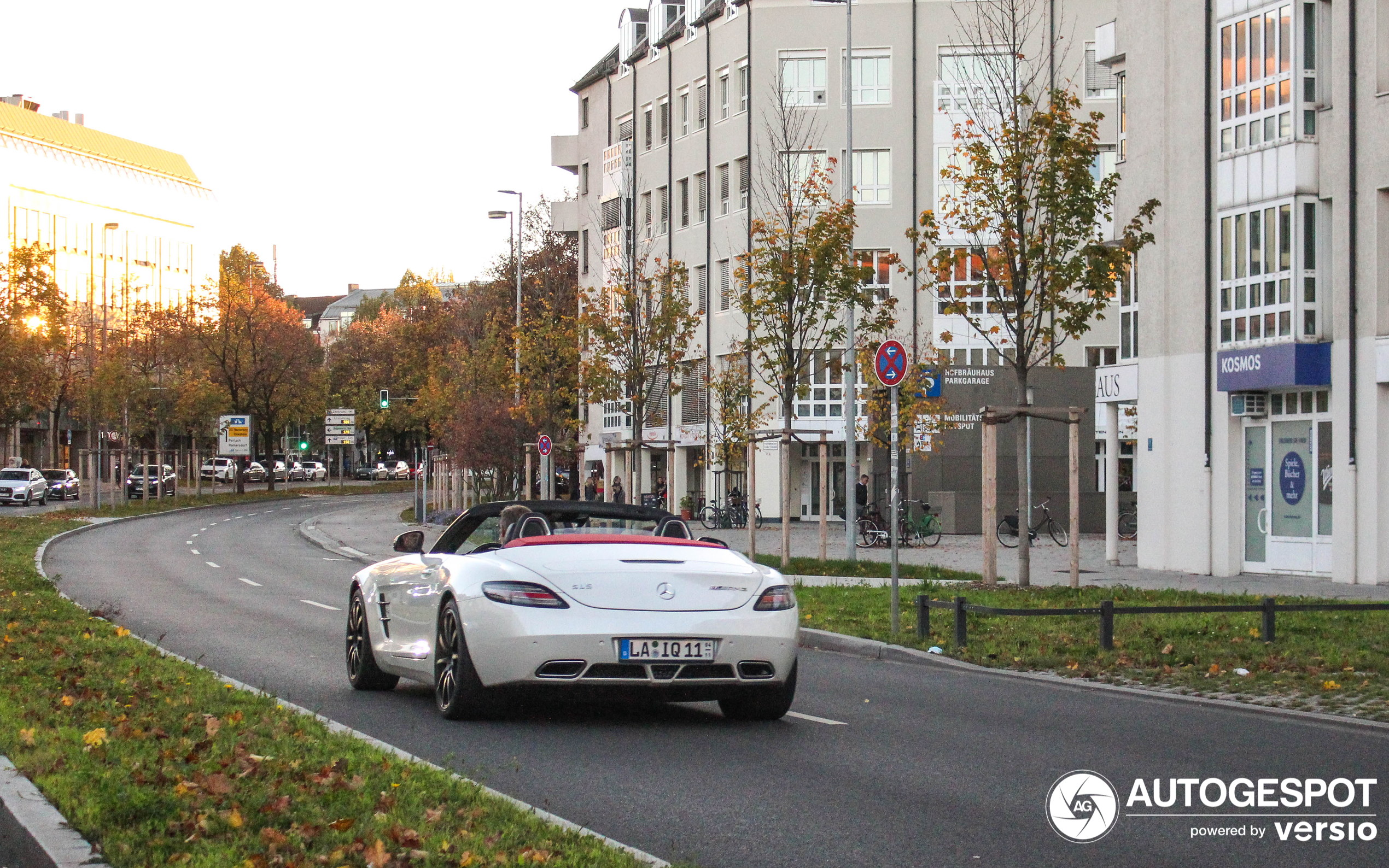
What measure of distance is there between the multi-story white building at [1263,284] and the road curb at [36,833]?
23102 millimetres

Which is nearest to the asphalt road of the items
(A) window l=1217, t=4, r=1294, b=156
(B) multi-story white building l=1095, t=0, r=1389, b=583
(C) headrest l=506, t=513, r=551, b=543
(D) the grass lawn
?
(D) the grass lawn

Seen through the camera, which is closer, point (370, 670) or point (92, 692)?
point (92, 692)

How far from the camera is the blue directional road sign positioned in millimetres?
18344

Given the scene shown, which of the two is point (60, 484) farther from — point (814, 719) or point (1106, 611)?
point (814, 719)

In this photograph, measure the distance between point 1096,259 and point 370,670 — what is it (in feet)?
41.6

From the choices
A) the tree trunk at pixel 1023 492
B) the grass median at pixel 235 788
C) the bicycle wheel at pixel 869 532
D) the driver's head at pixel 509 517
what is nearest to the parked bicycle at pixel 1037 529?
the bicycle wheel at pixel 869 532

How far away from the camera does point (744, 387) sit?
33.1 metres

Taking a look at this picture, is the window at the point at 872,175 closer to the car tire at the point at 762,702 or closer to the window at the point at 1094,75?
the window at the point at 1094,75

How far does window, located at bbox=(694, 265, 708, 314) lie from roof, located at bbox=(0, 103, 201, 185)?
5500 cm

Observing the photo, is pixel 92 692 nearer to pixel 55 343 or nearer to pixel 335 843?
pixel 335 843

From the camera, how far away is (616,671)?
970 centimetres

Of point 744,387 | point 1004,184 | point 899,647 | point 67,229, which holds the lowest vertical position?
point 899,647

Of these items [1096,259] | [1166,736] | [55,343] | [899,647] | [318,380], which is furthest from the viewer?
[318,380]

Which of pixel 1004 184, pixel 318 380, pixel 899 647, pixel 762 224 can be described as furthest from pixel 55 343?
pixel 899 647
